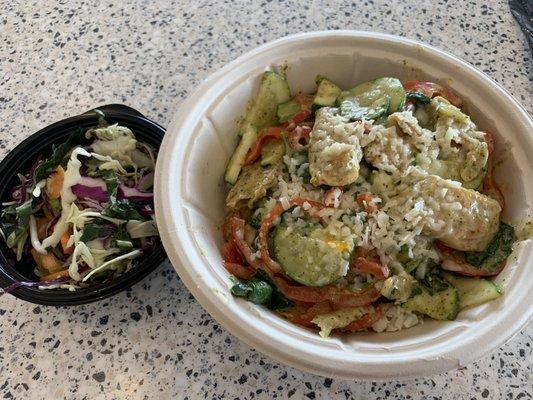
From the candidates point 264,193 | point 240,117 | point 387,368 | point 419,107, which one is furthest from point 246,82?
point 387,368

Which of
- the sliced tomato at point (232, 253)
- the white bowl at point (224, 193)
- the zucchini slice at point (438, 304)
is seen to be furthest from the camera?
the sliced tomato at point (232, 253)

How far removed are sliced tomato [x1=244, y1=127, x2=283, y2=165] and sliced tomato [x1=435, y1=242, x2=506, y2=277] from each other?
0.47 meters

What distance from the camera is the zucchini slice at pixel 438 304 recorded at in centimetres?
99

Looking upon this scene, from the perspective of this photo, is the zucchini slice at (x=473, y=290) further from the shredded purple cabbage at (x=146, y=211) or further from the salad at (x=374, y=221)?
the shredded purple cabbage at (x=146, y=211)

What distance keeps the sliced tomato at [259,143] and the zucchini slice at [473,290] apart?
530 mm

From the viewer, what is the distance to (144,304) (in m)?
1.17

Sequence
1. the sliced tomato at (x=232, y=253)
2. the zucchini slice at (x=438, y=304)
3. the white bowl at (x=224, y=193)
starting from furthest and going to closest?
the sliced tomato at (x=232, y=253)
the zucchini slice at (x=438, y=304)
the white bowl at (x=224, y=193)

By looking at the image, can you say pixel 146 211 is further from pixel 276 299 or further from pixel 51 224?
pixel 276 299

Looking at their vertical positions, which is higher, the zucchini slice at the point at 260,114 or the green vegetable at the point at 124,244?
the zucchini slice at the point at 260,114

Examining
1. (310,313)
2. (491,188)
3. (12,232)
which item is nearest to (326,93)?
(491,188)

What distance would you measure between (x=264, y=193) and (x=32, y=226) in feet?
1.89

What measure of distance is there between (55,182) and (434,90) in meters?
0.97

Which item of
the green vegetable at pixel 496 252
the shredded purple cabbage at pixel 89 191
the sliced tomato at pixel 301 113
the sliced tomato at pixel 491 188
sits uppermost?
the sliced tomato at pixel 301 113

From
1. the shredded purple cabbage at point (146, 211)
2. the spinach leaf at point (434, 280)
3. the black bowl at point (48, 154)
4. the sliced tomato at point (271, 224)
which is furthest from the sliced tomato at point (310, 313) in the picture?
the shredded purple cabbage at point (146, 211)
